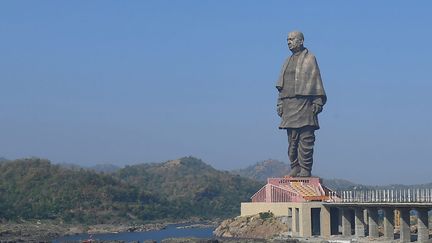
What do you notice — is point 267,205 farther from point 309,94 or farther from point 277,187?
point 309,94

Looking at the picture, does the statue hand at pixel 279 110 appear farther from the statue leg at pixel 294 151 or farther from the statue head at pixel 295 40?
the statue head at pixel 295 40

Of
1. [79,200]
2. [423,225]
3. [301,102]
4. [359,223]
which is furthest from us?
[79,200]

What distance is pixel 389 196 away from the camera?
3312 inches

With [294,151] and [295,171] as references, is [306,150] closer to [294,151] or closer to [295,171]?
[294,151]

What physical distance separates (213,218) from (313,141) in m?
64.2

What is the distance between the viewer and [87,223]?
143m

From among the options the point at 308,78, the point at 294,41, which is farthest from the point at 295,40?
the point at 308,78

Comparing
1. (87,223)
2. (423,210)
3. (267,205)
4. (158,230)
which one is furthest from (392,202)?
(87,223)

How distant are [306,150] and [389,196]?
793 inches

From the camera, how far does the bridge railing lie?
254 ft

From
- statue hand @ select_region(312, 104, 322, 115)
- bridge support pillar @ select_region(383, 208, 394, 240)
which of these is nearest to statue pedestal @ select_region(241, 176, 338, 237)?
statue hand @ select_region(312, 104, 322, 115)

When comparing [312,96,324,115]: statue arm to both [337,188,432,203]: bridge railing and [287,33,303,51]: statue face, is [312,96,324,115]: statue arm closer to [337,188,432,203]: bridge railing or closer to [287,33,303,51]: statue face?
[287,33,303,51]: statue face

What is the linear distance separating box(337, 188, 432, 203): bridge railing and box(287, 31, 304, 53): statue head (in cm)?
1936

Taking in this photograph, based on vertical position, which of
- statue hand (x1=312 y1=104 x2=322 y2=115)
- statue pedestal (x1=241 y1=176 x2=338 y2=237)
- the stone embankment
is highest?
statue hand (x1=312 y1=104 x2=322 y2=115)
